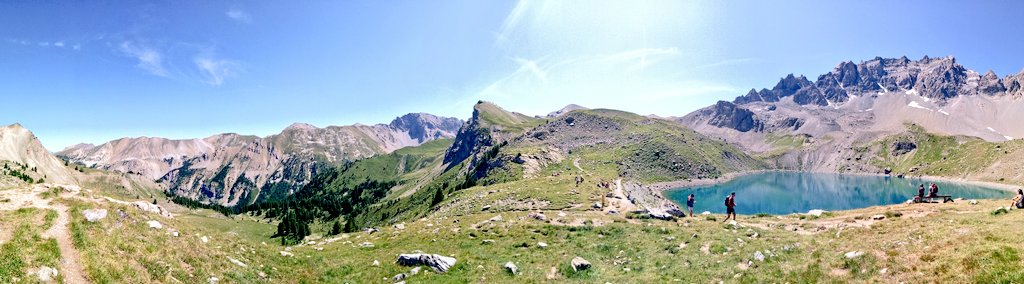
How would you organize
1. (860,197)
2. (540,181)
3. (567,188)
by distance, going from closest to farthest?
(567,188) → (540,181) → (860,197)

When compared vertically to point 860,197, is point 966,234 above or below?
above

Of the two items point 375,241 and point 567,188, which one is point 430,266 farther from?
point 567,188

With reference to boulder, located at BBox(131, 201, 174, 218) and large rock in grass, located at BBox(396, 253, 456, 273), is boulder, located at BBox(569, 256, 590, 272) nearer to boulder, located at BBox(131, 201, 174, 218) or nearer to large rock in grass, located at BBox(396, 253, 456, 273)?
large rock in grass, located at BBox(396, 253, 456, 273)

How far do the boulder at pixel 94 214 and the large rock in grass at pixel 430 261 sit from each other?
1628cm

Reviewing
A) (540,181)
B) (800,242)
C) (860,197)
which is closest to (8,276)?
(800,242)

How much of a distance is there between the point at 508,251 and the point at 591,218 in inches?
629

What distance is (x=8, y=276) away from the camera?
14.7 metres

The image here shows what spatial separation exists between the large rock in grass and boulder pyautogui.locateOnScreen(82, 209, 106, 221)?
16282 mm

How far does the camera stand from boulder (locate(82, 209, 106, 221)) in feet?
68.8

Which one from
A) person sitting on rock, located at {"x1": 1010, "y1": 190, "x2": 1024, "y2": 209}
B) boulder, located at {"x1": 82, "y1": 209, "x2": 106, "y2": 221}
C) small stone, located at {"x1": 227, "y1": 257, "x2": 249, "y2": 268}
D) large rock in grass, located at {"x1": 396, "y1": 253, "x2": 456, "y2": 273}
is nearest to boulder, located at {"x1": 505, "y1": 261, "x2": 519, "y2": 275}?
large rock in grass, located at {"x1": 396, "y1": 253, "x2": 456, "y2": 273}

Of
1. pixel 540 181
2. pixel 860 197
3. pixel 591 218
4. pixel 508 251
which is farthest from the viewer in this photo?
pixel 860 197

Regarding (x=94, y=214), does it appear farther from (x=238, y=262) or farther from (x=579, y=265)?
(x=579, y=265)

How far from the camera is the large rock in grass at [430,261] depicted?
93.6 feet

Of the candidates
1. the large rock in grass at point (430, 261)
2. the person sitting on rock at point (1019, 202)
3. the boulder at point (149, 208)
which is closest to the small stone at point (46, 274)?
the boulder at point (149, 208)
